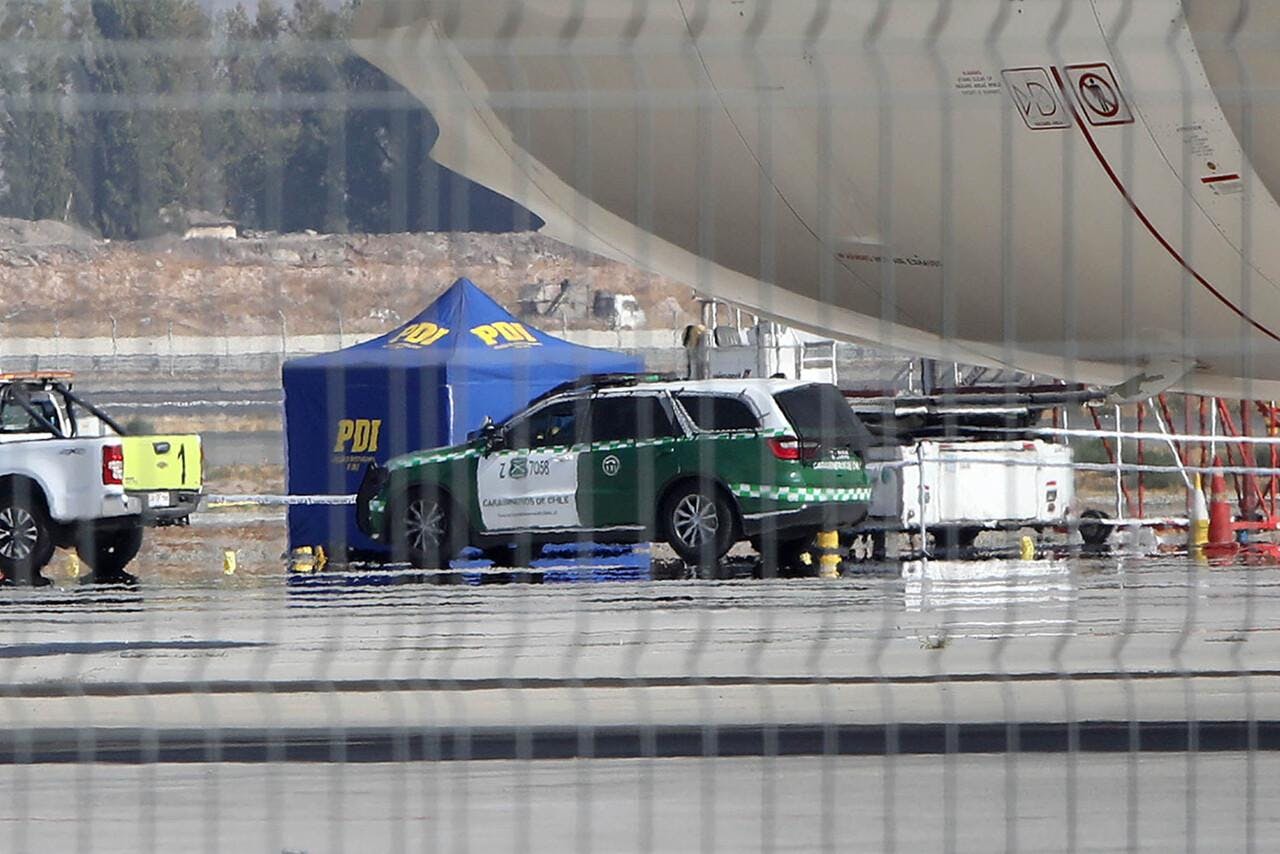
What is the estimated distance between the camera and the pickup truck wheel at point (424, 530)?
5039mm

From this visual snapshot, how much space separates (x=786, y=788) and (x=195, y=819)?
153 cm

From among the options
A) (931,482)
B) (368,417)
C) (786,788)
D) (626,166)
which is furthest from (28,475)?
(626,166)

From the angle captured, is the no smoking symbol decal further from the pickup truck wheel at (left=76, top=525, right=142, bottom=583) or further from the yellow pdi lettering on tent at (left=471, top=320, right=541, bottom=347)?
the pickup truck wheel at (left=76, top=525, right=142, bottom=583)

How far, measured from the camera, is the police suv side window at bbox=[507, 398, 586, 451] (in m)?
5.69

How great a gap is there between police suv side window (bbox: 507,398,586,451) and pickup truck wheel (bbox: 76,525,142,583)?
4.94 ft

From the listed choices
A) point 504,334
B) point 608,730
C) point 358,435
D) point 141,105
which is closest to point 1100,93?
point 504,334

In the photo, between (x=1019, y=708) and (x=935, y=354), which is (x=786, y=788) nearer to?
(x=1019, y=708)

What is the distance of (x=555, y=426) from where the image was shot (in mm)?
6898

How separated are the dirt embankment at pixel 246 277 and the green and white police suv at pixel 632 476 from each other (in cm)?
54

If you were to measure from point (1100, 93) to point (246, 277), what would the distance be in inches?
64.5

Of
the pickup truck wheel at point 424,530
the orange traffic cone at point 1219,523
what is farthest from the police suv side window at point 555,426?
the orange traffic cone at point 1219,523

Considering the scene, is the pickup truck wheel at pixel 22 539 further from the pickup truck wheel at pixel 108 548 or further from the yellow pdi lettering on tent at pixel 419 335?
the yellow pdi lettering on tent at pixel 419 335

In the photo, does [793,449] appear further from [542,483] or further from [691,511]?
[542,483]

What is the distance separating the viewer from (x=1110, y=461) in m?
15.5
